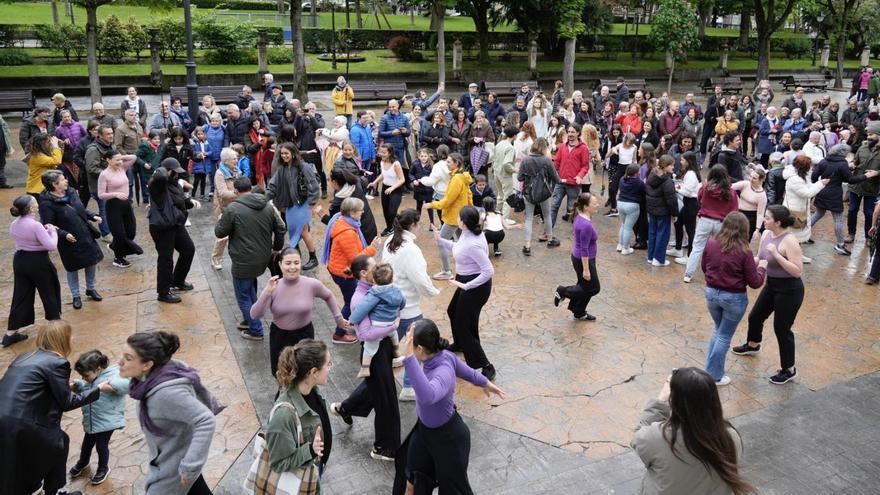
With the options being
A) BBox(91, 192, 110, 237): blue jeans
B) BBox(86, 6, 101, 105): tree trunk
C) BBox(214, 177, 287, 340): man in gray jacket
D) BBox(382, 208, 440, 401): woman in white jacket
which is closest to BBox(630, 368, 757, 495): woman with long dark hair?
BBox(382, 208, 440, 401): woman in white jacket

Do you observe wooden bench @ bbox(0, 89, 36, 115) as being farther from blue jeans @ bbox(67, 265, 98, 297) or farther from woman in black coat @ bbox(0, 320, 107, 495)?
woman in black coat @ bbox(0, 320, 107, 495)

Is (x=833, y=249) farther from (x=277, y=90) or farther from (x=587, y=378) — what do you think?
(x=277, y=90)

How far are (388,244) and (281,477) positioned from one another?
295 centimetres

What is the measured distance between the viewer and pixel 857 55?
50.6m

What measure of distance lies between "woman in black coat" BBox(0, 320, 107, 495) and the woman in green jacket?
5.49ft

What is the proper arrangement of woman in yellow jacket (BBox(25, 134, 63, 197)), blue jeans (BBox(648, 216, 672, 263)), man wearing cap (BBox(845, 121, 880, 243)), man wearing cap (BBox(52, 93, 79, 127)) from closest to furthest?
woman in yellow jacket (BBox(25, 134, 63, 197)) → blue jeans (BBox(648, 216, 672, 263)) → man wearing cap (BBox(845, 121, 880, 243)) → man wearing cap (BBox(52, 93, 79, 127))

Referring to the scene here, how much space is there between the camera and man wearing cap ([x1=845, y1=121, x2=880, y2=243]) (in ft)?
37.2

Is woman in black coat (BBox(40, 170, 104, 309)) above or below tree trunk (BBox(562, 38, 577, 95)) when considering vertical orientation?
below

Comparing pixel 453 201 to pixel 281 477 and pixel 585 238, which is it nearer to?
pixel 585 238

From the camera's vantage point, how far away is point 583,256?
849 cm

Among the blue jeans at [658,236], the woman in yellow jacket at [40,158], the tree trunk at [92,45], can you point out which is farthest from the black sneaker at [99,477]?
the tree trunk at [92,45]

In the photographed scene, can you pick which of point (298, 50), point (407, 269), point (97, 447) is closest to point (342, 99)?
point (298, 50)

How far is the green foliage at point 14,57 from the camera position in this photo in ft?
98.0

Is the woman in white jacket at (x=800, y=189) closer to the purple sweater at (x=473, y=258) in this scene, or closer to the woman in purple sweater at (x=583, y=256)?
the woman in purple sweater at (x=583, y=256)
